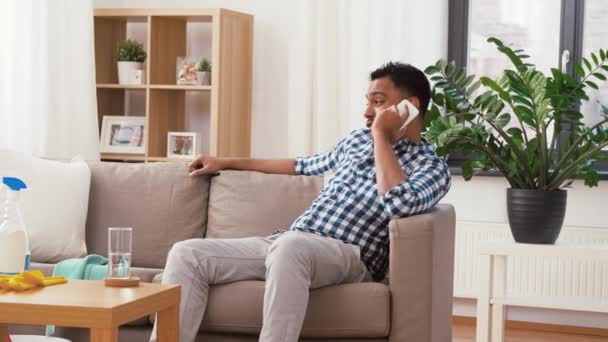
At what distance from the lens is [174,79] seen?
16.7ft

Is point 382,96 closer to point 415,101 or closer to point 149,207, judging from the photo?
point 415,101

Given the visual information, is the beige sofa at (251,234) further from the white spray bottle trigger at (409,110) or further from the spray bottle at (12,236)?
the spray bottle at (12,236)

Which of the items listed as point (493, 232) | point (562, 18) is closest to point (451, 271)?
point (493, 232)

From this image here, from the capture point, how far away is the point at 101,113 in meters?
5.13

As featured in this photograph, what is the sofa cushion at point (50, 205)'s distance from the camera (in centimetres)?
331

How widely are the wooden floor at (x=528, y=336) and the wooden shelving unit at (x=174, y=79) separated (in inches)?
55.4

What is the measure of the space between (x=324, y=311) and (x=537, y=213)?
3.90 feet

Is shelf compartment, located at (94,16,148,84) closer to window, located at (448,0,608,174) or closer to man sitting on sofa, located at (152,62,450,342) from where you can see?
window, located at (448,0,608,174)

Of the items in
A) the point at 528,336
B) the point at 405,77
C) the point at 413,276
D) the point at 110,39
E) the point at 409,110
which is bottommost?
the point at 528,336

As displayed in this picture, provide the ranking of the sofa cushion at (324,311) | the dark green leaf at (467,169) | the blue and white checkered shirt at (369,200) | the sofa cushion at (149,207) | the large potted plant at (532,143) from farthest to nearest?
1. the dark green leaf at (467,169)
2. the large potted plant at (532,143)
3. the sofa cushion at (149,207)
4. the blue and white checkered shirt at (369,200)
5. the sofa cushion at (324,311)

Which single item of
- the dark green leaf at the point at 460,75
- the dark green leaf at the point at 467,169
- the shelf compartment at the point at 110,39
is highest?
the shelf compartment at the point at 110,39

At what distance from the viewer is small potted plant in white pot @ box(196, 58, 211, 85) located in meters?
4.85

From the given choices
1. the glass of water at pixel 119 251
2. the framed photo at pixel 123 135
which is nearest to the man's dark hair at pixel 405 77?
the glass of water at pixel 119 251

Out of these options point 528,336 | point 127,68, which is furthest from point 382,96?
point 127,68
